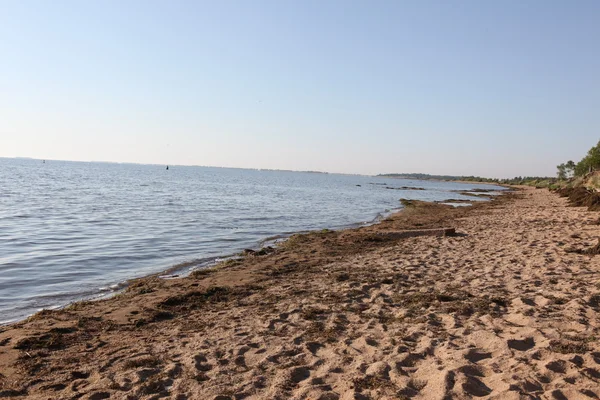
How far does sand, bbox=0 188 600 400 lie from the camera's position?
452cm

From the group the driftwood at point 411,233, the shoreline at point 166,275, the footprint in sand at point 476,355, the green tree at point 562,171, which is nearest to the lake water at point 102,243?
the shoreline at point 166,275

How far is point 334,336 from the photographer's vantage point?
6.00m

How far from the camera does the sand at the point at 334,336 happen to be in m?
4.52

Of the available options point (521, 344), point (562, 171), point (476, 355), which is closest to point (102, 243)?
point (476, 355)

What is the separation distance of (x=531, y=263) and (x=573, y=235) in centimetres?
533

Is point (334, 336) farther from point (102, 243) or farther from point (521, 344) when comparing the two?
point (102, 243)

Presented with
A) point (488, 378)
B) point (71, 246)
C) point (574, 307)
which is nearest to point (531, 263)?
point (574, 307)

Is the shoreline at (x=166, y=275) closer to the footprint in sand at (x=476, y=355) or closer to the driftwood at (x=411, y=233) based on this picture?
the driftwood at (x=411, y=233)

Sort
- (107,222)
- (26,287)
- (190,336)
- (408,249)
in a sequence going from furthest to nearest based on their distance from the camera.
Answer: (107,222), (408,249), (26,287), (190,336)

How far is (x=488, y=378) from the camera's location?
4.50 m

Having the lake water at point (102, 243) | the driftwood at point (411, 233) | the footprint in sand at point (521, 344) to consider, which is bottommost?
the lake water at point (102, 243)

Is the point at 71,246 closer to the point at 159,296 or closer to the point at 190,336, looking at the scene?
the point at 159,296

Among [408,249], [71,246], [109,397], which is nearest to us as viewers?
[109,397]

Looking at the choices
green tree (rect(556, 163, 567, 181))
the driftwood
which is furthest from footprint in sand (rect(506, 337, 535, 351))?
green tree (rect(556, 163, 567, 181))
